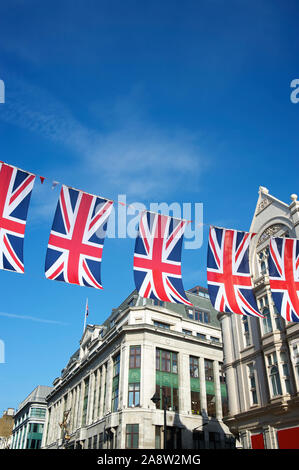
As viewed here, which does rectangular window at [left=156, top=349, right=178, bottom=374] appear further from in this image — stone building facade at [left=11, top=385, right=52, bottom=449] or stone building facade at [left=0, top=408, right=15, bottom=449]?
stone building facade at [left=0, top=408, right=15, bottom=449]

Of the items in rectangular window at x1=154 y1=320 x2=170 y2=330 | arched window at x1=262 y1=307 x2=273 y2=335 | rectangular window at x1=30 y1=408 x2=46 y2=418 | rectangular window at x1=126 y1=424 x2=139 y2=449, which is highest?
rectangular window at x1=154 y1=320 x2=170 y2=330

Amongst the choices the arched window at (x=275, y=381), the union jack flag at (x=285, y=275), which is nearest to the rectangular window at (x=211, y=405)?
the arched window at (x=275, y=381)

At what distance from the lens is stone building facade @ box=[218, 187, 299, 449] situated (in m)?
24.9

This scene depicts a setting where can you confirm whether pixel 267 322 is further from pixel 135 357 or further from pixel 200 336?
pixel 200 336

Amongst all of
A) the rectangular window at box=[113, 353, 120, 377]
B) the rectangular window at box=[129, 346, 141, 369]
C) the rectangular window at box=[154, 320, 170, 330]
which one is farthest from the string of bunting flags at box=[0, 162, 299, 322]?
the rectangular window at box=[113, 353, 120, 377]

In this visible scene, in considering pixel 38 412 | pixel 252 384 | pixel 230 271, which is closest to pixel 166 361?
pixel 252 384

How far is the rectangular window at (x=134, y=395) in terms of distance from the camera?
4016 centimetres

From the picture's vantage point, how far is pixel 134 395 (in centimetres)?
4056

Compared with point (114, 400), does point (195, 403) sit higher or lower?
higher

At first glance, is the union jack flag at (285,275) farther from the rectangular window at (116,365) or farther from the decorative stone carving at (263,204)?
the rectangular window at (116,365)

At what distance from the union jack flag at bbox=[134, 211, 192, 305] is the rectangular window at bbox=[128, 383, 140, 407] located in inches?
1072

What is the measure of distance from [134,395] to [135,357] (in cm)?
394

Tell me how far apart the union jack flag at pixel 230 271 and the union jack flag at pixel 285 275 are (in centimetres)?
159
